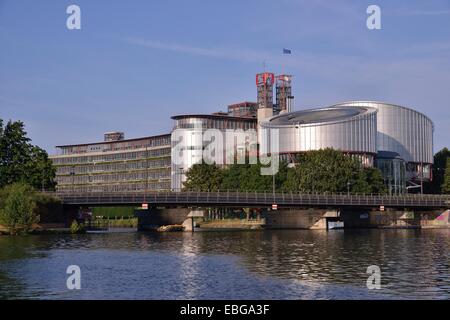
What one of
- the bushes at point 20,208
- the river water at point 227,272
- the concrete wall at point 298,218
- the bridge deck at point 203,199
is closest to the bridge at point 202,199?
the bridge deck at point 203,199

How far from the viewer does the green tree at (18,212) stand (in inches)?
5187

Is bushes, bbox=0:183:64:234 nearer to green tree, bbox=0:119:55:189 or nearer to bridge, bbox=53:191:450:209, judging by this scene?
bridge, bbox=53:191:450:209

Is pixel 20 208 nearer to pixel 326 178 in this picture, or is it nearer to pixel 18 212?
pixel 18 212

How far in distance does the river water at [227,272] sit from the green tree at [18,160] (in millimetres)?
78354

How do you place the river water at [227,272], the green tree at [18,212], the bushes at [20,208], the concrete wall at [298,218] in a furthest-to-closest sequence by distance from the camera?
the concrete wall at [298,218], the bushes at [20,208], the green tree at [18,212], the river water at [227,272]

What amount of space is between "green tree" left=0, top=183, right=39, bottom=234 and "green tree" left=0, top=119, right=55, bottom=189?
39.6 meters

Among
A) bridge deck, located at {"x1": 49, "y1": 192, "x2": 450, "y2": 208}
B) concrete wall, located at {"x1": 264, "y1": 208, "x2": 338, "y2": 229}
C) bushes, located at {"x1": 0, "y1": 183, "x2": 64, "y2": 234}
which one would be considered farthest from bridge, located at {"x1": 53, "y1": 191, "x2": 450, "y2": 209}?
Answer: bushes, located at {"x1": 0, "y1": 183, "x2": 64, "y2": 234}

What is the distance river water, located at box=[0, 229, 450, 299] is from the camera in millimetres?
51562

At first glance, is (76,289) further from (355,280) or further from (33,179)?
(33,179)

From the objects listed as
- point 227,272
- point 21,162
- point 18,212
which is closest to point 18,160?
point 21,162

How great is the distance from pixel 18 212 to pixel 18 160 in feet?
155

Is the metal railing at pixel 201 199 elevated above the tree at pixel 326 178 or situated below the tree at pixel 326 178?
below

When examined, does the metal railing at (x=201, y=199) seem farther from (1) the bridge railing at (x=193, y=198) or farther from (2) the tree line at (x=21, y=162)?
(2) the tree line at (x=21, y=162)
